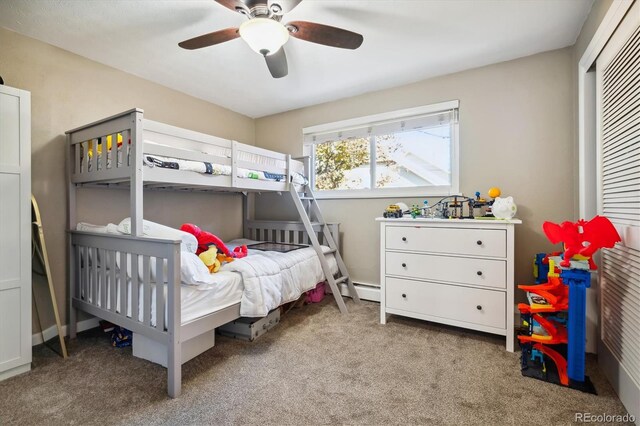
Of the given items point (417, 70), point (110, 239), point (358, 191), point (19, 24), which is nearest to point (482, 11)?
point (417, 70)

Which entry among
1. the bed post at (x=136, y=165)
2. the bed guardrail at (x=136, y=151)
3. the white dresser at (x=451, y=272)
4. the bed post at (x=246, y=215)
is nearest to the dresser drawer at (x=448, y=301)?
the white dresser at (x=451, y=272)

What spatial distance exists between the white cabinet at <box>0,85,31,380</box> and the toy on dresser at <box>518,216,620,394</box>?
3.12m

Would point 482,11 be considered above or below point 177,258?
above

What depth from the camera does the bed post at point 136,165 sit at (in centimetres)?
170

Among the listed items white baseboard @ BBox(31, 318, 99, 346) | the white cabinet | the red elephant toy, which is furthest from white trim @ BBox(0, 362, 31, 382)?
the red elephant toy

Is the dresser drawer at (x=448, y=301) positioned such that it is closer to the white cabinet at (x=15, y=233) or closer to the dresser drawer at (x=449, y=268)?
the dresser drawer at (x=449, y=268)

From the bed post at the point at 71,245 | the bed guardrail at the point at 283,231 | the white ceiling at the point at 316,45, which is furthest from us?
the bed guardrail at the point at 283,231

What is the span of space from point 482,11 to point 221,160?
6.94 feet

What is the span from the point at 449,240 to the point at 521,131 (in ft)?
3.85

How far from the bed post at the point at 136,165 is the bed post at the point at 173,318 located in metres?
0.39

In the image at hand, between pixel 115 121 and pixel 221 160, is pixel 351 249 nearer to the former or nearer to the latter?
pixel 221 160

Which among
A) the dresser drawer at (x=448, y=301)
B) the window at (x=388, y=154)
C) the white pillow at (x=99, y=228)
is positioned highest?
the window at (x=388, y=154)

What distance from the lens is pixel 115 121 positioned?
186cm

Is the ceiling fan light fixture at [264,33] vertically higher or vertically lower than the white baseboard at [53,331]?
higher
